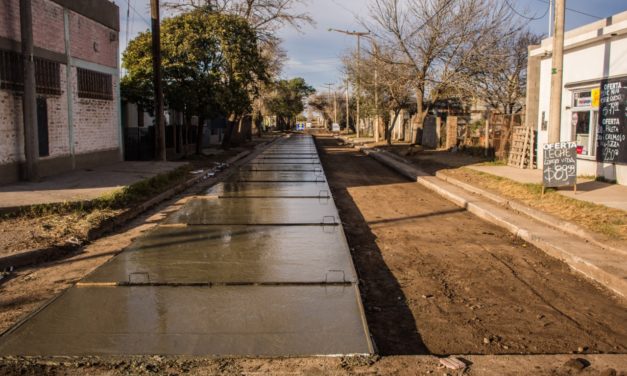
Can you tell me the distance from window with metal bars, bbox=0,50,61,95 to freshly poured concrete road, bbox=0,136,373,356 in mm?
6233

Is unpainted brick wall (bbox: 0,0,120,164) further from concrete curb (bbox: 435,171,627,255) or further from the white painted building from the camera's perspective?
the white painted building

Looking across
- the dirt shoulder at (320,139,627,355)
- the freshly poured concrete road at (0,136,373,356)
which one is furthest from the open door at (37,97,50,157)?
the dirt shoulder at (320,139,627,355)

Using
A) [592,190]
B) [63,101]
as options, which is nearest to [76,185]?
[63,101]

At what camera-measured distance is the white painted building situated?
13.5 meters

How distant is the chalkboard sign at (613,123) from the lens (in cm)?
1322

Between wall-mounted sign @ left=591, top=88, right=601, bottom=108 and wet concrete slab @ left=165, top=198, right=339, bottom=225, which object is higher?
wall-mounted sign @ left=591, top=88, right=601, bottom=108

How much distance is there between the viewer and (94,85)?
17938mm

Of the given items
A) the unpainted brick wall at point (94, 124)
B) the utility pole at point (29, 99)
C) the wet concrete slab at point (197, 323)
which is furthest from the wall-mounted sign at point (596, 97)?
the unpainted brick wall at point (94, 124)

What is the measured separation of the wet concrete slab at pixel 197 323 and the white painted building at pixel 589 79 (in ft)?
35.0

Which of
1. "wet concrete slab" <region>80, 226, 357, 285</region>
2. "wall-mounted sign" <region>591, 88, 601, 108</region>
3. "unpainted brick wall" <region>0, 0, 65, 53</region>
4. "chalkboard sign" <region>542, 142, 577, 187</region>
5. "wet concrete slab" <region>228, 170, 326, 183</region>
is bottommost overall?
"wet concrete slab" <region>80, 226, 357, 285</region>

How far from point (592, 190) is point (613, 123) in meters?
2.26

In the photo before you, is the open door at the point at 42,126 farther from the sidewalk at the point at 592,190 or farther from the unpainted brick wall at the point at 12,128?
the sidewalk at the point at 592,190

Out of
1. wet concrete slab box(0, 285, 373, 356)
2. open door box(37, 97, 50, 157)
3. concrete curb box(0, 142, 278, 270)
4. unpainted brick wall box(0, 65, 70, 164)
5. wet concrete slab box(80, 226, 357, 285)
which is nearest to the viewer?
wet concrete slab box(0, 285, 373, 356)

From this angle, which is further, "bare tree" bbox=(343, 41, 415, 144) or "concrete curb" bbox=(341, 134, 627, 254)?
"bare tree" bbox=(343, 41, 415, 144)
